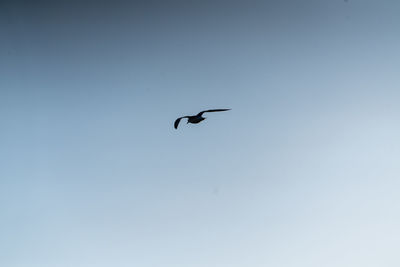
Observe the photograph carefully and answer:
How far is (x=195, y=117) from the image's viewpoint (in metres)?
10.2
